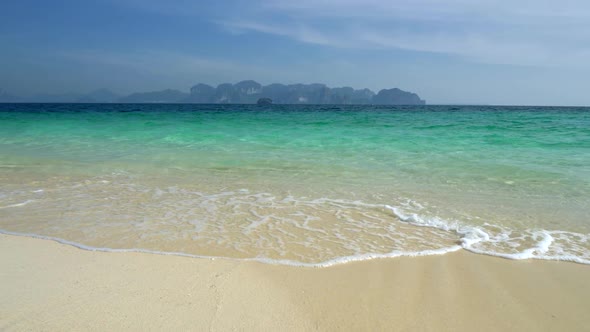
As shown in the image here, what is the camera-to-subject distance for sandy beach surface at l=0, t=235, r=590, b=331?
2168 millimetres

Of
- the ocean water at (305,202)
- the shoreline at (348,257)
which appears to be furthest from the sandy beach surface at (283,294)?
the ocean water at (305,202)

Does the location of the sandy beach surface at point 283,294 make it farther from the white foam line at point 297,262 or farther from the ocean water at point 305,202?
the ocean water at point 305,202

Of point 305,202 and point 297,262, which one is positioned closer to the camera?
point 297,262

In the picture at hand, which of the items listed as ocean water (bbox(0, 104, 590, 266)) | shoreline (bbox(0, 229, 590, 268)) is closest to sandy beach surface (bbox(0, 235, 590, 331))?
shoreline (bbox(0, 229, 590, 268))

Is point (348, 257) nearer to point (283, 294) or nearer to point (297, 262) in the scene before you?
point (297, 262)

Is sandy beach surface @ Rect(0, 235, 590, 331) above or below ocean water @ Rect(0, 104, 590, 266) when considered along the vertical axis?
below

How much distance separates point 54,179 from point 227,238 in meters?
4.42

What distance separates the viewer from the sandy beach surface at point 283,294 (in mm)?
2168

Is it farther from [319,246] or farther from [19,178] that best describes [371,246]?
[19,178]

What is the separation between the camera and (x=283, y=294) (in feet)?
8.19

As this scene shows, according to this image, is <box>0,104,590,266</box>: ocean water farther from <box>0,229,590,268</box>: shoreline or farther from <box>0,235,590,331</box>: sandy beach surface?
<box>0,235,590,331</box>: sandy beach surface

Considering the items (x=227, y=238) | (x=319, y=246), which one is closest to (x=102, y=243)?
(x=227, y=238)

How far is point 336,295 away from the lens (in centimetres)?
247

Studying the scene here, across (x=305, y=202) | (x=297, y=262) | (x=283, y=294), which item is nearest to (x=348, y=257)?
(x=297, y=262)
